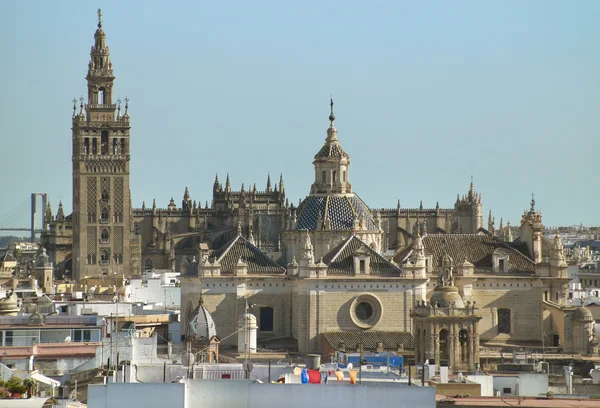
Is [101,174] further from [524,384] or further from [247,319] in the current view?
[524,384]

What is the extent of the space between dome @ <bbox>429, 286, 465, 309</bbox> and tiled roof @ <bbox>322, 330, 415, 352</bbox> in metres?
4.16

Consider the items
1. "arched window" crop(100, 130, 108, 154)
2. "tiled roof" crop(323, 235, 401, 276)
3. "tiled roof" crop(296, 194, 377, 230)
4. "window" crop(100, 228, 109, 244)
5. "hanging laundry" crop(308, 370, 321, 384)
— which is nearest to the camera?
"hanging laundry" crop(308, 370, 321, 384)

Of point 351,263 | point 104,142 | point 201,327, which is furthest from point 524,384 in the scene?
point 104,142

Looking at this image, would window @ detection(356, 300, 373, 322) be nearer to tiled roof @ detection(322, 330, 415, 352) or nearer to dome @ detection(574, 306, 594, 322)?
tiled roof @ detection(322, 330, 415, 352)

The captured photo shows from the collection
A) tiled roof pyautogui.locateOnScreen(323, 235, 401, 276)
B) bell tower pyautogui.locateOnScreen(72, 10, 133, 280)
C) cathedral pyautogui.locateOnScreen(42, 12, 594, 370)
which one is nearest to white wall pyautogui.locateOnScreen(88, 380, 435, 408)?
cathedral pyautogui.locateOnScreen(42, 12, 594, 370)

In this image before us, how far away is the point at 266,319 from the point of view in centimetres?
8019

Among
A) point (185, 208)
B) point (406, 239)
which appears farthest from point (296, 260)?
point (185, 208)

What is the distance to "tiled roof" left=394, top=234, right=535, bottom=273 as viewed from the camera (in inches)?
3231

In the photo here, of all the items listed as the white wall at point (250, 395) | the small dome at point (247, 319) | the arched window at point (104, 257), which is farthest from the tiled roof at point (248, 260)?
the arched window at point (104, 257)

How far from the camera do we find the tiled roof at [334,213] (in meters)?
82.1

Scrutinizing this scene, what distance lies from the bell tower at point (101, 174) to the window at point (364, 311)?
73935 millimetres

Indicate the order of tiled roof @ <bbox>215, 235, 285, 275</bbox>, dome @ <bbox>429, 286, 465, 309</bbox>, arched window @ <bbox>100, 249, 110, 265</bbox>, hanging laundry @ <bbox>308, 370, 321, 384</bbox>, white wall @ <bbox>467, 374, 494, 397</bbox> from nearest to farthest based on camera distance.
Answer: hanging laundry @ <bbox>308, 370, 321, 384</bbox> → white wall @ <bbox>467, 374, 494, 397</bbox> → dome @ <bbox>429, 286, 465, 309</bbox> → tiled roof @ <bbox>215, 235, 285, 275</bbox> → arched window @ <bbox>100, 249, 110, 265</bbox>

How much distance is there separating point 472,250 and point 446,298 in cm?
1257

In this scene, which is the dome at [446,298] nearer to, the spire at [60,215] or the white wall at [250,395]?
the white wall at [250,395]
